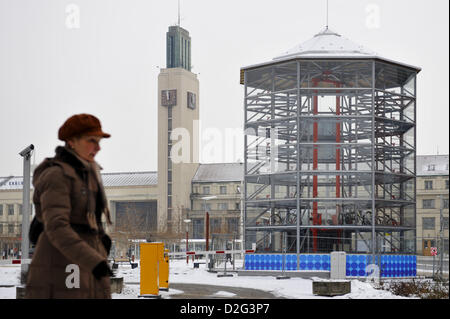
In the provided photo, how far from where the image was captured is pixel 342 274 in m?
26.3

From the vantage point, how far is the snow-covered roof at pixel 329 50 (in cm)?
3975

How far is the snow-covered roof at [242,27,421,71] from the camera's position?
39750 mm

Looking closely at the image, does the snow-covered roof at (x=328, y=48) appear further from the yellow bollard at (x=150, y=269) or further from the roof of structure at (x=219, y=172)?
the roof of structure at (x=219, y=172)

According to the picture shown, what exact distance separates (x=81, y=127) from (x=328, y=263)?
34299mm

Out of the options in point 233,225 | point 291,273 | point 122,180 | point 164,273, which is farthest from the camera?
point 122,180

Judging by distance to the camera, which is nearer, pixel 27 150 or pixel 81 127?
pixel 81 127

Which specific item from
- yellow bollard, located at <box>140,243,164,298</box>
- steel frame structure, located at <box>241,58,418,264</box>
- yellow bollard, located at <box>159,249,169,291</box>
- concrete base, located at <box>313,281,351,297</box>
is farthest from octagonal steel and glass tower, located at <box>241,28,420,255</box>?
yellow bollard, located at <box>140,243,164,298</box>

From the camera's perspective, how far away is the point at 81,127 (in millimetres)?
4508

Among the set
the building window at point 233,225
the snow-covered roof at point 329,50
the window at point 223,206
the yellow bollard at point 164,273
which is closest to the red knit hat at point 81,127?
the yellow bollard at point 164,273

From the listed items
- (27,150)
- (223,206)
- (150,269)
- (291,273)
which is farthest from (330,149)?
(223,206)

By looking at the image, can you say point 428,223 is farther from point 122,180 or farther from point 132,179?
point 122,180

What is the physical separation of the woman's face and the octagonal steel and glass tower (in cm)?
3455
